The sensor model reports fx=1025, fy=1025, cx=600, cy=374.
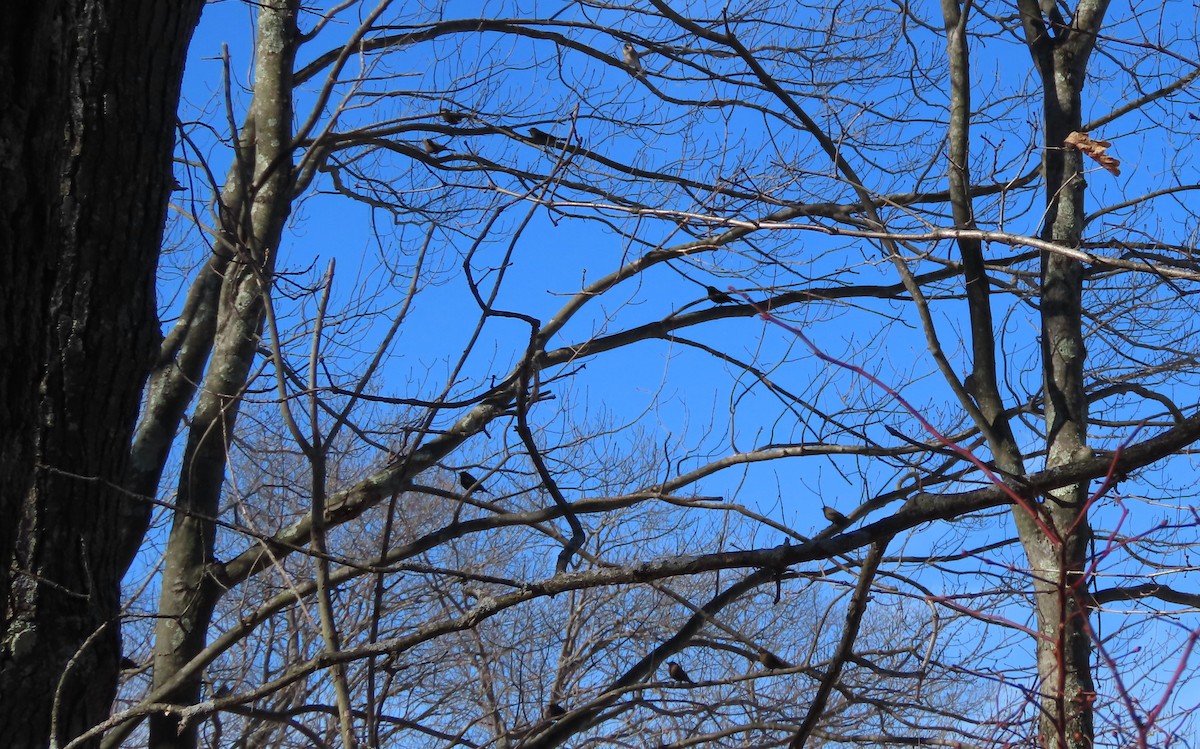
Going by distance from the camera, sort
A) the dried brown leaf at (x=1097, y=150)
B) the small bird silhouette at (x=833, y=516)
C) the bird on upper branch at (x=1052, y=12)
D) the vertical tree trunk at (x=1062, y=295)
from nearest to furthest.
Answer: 1. the small bird silhouette at (x=833, y=516)
2. the dried brown leaf at (x=1097, y=150)
3. the vertical tree trunk at (x=1062, y=295)
4. the bird on upper branch at (x=1052, y=12)

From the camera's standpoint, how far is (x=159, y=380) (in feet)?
14.5

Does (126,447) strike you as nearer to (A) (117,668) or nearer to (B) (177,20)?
(A) (117,668)

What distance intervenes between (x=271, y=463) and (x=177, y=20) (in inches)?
153

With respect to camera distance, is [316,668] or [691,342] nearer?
[316,668]

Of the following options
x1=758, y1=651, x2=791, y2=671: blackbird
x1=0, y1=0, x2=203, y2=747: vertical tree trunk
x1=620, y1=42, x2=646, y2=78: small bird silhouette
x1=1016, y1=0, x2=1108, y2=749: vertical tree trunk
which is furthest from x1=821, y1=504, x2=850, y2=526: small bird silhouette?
x1=620, y1=42, x2=646, y2=78: small bird silhouette

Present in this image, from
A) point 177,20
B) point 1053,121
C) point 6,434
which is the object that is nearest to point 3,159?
point 6,434

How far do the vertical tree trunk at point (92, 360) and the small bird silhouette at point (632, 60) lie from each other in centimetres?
294

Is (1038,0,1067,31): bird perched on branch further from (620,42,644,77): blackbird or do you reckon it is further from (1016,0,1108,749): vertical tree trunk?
(620,42,644,77): blackbird

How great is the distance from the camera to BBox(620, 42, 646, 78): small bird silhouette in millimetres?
5391

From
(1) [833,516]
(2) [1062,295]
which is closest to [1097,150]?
(2) [1062,295]

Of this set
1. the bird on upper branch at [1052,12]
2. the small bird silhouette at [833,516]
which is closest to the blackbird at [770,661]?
the small bird silhouette at [833,516]

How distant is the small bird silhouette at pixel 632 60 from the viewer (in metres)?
5.39

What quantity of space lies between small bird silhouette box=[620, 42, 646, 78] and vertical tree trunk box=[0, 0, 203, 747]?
116 inches

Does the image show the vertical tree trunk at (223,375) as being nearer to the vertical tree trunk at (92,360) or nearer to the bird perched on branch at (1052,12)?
the vertical tree trunk at (92,360)
